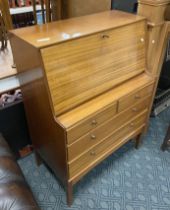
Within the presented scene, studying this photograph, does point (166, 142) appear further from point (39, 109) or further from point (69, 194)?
point (39, 109)

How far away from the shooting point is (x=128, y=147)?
185 centimetres

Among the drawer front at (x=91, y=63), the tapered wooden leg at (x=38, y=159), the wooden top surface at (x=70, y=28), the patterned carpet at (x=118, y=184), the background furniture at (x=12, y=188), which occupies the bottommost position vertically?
the patterned carpet at (x=118, y=184)

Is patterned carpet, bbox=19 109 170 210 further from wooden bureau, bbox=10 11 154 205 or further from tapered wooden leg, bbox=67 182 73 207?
wooden bureau, bbox=10 11 154 205

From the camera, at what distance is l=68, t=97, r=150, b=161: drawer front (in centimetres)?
113

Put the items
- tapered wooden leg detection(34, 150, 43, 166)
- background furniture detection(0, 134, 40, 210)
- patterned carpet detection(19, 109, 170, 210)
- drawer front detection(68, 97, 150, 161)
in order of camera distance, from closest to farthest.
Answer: background furniture detection(0, 134, 40, 210)
drawer front detection(68, 97, 150, 161)
patterned carpet detection(19, 109, 170, 210)
tapered wooden leg detection(34, 150, 43, 166)

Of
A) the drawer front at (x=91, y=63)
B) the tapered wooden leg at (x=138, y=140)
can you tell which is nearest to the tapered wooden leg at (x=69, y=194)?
the drawer front at (x=91, y=63)

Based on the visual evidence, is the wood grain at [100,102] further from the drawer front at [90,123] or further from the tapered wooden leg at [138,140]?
the tapered wooden leg at [138,140]

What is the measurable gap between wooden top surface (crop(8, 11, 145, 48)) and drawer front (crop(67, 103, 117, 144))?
1.42 ft

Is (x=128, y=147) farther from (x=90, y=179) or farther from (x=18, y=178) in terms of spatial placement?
(x=18, y=178)

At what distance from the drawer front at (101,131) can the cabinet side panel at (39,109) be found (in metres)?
0.07

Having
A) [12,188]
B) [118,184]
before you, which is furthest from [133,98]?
[12,188]

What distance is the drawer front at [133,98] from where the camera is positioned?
1.26 meters

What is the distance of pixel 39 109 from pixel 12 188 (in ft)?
1.41

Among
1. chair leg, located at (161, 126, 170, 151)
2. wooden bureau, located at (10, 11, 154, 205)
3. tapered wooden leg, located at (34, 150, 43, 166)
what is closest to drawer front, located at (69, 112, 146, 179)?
wooden bureau, located at (10, 11, 154, 205)
